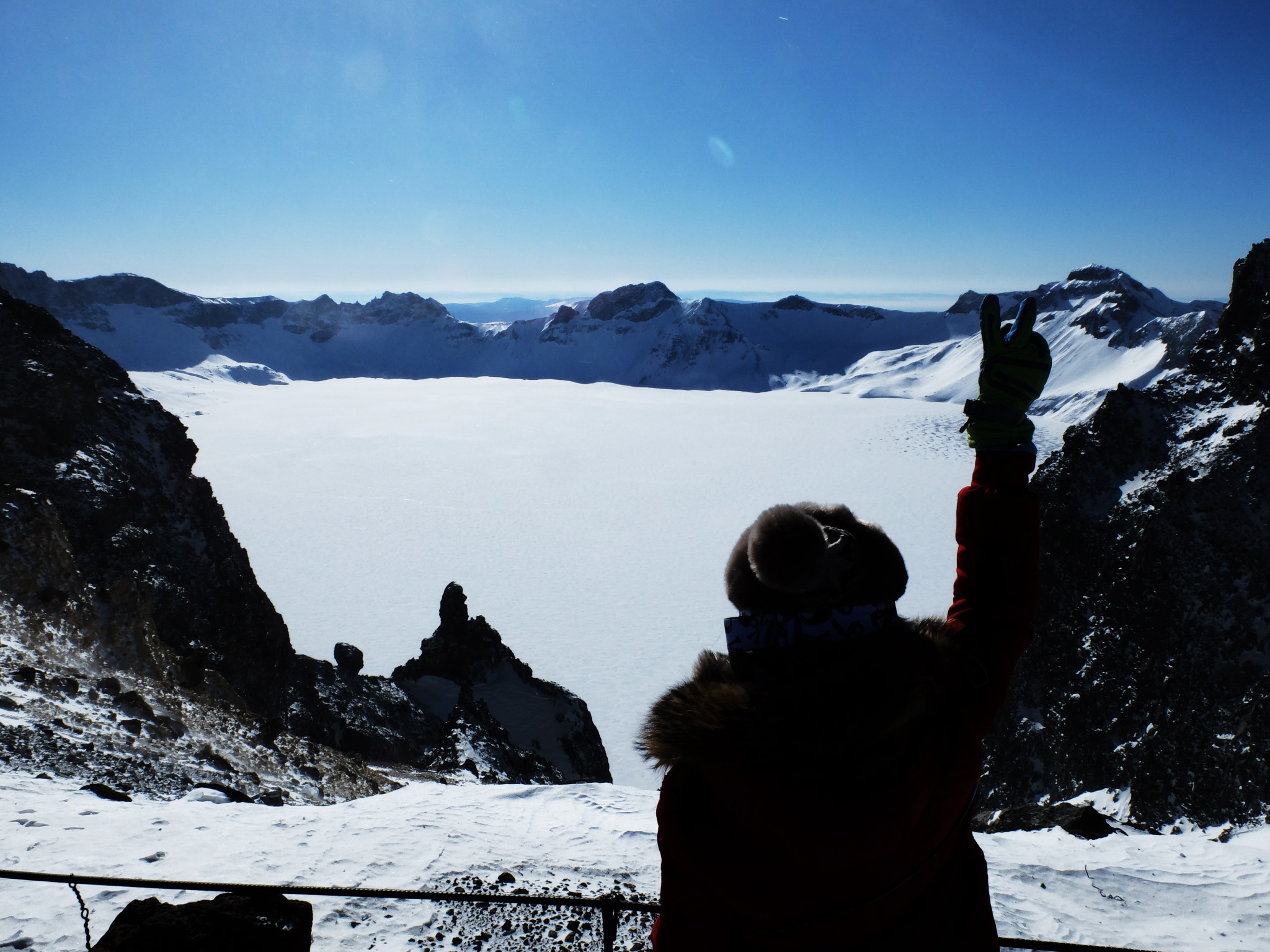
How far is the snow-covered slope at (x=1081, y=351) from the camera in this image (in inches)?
4894

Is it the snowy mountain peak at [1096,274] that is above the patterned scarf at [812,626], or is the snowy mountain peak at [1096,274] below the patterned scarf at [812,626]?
above

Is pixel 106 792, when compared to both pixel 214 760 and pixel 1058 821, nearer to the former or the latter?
pixel 214 760

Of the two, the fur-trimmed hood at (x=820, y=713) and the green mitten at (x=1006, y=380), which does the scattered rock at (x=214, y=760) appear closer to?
the fur-trimmed hood at (x=820, y=713)

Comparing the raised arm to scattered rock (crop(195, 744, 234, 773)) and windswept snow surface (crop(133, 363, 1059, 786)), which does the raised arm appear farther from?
scattered rock (crop(195, 744, 234, 773))

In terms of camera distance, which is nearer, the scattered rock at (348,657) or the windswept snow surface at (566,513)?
the scattered rock at (348,657)

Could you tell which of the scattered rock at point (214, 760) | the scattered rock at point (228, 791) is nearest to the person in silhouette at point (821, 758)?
the scattered rock at point (228, 791)

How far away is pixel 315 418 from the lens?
11694 cm

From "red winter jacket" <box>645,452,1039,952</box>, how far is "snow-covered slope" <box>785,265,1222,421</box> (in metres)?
124

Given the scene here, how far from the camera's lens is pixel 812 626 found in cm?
150

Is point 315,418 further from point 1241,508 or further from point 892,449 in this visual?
point 1241,508

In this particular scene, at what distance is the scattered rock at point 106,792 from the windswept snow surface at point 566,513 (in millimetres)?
6769

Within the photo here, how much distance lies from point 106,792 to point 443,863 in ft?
14.1

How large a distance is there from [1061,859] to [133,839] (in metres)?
9.33

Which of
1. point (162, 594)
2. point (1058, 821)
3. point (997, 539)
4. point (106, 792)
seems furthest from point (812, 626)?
point (162, 594)
